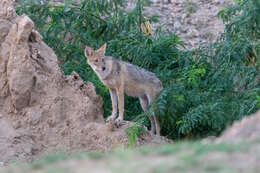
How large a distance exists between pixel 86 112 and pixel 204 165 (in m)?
5.94

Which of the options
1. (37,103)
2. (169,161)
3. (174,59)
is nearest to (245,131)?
(169,161)

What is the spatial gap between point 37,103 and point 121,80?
2016mm

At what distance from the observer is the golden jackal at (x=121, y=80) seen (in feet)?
34.6

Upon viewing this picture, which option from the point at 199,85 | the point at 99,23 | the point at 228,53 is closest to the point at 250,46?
the point at 228,53

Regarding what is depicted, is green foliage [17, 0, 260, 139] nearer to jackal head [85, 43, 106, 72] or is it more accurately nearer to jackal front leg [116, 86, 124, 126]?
jackal front leg [116, 86, 124, 126]

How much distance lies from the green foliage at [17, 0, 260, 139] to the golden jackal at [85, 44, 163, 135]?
1.03 feet

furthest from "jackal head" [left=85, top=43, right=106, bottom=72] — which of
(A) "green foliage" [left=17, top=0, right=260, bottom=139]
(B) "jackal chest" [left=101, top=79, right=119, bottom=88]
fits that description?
(A) "green foliage" [left=17, top=0, right=260, bottom=139]

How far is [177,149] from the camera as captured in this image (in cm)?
538

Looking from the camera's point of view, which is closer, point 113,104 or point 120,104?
point 120,104

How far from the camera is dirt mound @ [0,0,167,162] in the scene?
1001 centimetres

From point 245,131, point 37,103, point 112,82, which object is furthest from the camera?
point 112,82

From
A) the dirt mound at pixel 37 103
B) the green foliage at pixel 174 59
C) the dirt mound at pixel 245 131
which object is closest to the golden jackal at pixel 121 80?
the green foliage at pixel 174 59

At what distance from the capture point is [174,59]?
13.5m

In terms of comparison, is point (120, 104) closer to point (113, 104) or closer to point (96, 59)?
point (113, 104)
